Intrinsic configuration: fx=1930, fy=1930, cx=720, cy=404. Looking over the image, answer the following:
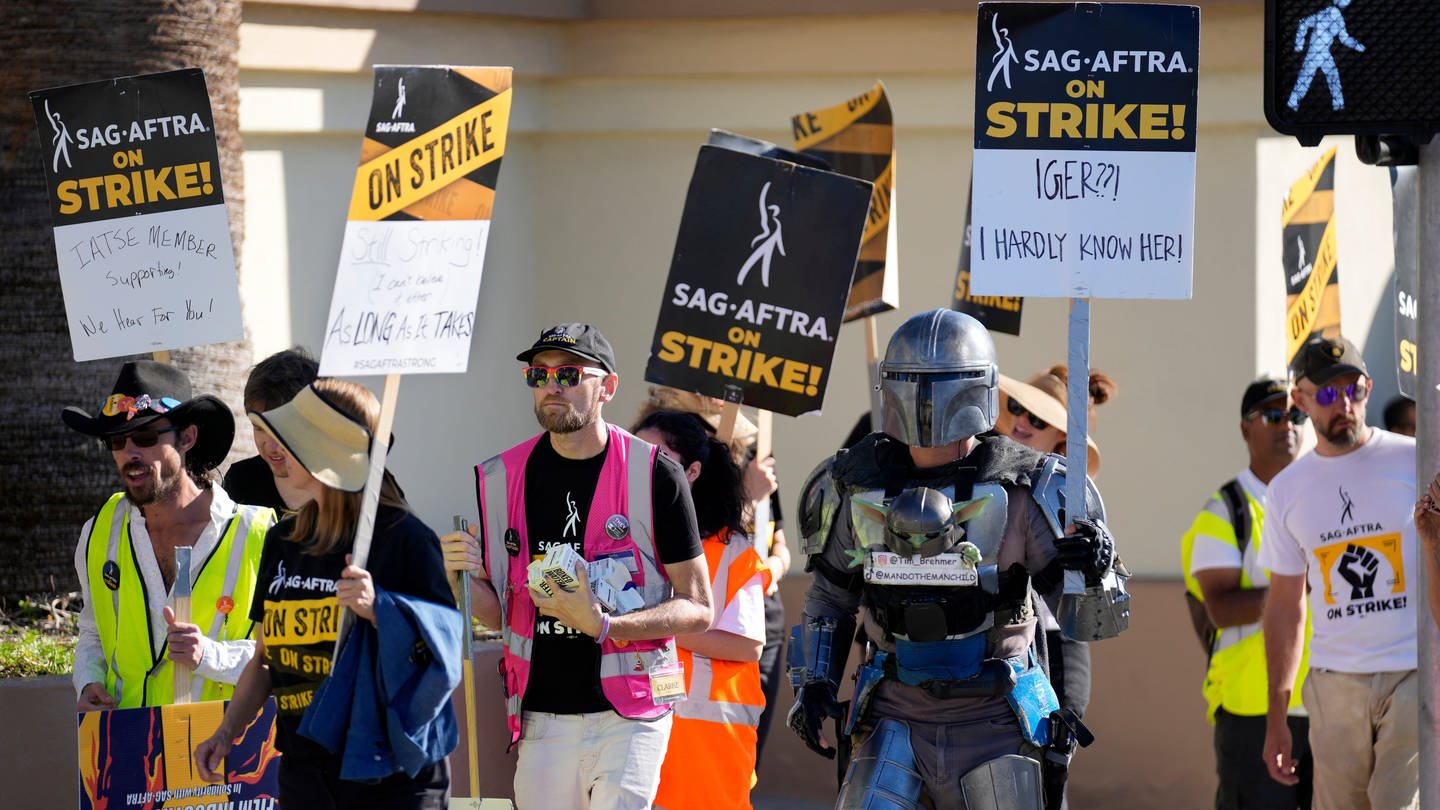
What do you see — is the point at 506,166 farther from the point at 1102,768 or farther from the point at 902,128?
the point at 1102,768

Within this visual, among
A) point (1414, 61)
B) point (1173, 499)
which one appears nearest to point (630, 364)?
point (1173, 499)

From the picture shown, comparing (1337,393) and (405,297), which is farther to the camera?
(1337,393)

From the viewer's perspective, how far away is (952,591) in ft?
16.7

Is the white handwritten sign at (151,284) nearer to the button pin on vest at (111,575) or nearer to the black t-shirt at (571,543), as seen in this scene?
the button pin on vest at (111,575)

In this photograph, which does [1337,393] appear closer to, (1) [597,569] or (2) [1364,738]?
(2) [1364,738]

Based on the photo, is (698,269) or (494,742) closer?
(698,269)

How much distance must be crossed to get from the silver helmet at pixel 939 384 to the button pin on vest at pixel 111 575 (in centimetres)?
240

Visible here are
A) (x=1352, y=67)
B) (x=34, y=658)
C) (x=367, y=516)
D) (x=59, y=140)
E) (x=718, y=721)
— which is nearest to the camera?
(x=1352, y=67)

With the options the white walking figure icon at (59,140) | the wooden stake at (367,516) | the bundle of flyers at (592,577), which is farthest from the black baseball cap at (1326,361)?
A: the white walking figure icon at (59,140)

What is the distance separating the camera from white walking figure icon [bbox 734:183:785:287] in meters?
6.69

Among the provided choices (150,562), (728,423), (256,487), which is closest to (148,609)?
(150,562)

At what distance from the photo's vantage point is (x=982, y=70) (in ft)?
17.7

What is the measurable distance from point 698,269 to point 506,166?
3.72 m

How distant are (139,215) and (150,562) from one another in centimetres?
144
